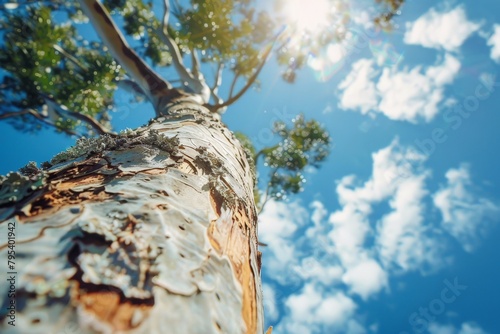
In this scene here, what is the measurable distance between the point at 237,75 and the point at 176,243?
7756 millimetres

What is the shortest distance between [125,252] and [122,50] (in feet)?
12.4

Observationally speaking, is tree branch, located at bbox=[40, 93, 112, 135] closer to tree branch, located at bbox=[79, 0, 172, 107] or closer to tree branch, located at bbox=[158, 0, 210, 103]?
tree branch, located at bbox=[79, 0, 172, 107]

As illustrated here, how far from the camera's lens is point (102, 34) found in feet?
12.3

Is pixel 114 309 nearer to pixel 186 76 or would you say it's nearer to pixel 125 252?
pixel 125 252

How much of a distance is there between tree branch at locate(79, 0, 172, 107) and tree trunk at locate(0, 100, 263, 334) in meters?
2.82

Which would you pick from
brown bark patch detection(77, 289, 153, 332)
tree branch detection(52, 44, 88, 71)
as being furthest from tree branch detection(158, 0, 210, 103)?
A: brown bark patch detection(77, 289, 153, 332)

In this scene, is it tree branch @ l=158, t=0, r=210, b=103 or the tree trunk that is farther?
tree branch @ l=158, t=0, r=210, b=103

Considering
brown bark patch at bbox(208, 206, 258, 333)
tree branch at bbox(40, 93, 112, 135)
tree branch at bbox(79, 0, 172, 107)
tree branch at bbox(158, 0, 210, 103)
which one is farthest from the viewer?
tree branch at bbox(158, 0, 210, 103)

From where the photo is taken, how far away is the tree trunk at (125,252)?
0.56 metres

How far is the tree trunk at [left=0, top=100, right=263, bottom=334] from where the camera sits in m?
0.56

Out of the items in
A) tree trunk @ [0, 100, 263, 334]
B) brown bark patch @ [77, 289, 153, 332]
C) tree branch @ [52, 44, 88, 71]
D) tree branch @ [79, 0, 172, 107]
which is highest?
tree branch @ [52, 44, 88, 71]

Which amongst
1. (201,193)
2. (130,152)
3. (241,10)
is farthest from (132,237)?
(241,10)

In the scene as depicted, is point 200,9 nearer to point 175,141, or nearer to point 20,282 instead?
point 175,141

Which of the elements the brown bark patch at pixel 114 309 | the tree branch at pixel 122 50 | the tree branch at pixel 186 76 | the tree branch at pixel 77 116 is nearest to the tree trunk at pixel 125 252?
the brown bark patch at pixel 114 309
